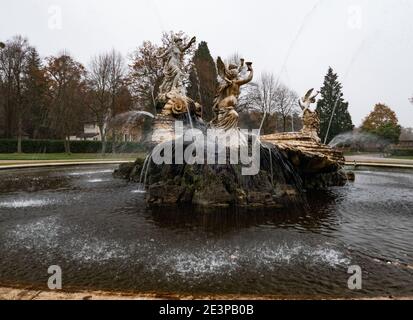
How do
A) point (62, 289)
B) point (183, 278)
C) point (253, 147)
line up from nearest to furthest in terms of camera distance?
point (62, 289)
point (183, 278)
point (253, 147)

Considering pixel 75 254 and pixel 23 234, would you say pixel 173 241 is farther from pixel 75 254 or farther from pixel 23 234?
pixel 23 234

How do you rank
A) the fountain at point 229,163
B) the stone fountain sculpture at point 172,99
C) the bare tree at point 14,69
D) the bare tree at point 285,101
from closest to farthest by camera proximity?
the fountain at point 229,163, the stone fountain sculpture at point 172,99, the bare tree at point 14,69, the bare tree at point 285,101

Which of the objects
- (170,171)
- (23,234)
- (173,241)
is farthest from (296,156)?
(23,234)

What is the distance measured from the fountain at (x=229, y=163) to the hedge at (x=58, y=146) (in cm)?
3176

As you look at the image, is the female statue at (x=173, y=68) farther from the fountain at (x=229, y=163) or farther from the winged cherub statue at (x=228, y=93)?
the winged cherub statue at (x=228, y=93)

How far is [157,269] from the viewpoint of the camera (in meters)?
5.17

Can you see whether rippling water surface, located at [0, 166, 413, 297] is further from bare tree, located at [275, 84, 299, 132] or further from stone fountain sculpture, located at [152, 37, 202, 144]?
bare tree, located at [275, 84, 299, 132]

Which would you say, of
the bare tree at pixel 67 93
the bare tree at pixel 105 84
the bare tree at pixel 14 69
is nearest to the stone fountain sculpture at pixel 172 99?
the bare tree at pixel 105 84

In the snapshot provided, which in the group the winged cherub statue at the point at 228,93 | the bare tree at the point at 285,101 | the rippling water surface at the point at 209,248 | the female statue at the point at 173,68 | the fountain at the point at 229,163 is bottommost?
the rippling water surface at the point at 209,248

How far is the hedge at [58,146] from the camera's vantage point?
44.9 metres

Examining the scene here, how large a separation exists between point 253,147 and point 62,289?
866cm

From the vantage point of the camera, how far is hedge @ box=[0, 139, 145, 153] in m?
44.9

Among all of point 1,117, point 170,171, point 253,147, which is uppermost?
point 1,117

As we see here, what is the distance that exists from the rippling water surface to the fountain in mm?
1082
